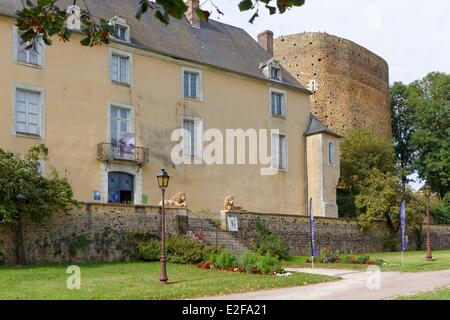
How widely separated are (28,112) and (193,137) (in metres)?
8.16

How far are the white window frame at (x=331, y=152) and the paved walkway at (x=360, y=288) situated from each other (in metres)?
16.1

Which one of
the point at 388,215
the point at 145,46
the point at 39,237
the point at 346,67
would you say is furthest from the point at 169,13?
the point at 346,67

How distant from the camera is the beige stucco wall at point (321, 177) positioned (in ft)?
Result: 109

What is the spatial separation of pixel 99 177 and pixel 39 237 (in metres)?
6.62

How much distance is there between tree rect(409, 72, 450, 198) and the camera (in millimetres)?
46031

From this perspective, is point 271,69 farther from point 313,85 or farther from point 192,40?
point 313,85

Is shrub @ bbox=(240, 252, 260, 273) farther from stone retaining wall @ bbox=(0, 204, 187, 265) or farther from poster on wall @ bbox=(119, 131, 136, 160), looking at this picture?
poster on wall @ bbox=(119, 131, 136, 160)

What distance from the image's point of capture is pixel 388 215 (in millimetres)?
32438

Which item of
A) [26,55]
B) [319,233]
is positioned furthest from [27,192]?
[319,233]

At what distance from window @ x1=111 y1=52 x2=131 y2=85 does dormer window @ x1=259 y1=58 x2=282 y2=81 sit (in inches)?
348

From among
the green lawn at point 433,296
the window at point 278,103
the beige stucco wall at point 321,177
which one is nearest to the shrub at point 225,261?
the green lawn at point 433,296

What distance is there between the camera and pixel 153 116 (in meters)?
27.9

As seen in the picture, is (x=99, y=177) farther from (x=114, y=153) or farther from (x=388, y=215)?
(x=388, y=215)

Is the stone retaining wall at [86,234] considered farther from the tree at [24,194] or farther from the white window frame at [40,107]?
the white window frame at [40,107]
